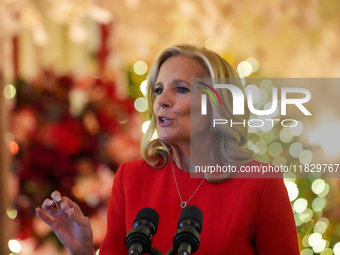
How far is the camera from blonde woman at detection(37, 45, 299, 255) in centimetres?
124

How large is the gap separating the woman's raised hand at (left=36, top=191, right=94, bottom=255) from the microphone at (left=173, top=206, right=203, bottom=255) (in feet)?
1.68

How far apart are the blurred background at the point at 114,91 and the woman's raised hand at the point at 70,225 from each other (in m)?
0.49

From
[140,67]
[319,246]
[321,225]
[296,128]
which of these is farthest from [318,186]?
[140,67]

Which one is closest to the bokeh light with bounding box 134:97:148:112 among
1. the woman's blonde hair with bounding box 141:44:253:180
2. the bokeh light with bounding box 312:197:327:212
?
the woman's blonde hair with bounding box 141:44:253:180

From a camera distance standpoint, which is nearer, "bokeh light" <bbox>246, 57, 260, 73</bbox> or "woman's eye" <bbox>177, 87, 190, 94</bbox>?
"woman's eye" <bbox>177, 87, 190, 94</bbox>

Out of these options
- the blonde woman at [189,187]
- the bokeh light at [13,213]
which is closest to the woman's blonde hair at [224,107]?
the blonde woman at [189,187]

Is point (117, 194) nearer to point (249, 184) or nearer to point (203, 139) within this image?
point (203, 139)

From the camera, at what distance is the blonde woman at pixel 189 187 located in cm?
→ 124

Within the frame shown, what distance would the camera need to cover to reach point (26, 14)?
2.38 meters

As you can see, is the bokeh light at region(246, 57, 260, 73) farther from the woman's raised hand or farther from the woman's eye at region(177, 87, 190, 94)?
the woman's raised hand

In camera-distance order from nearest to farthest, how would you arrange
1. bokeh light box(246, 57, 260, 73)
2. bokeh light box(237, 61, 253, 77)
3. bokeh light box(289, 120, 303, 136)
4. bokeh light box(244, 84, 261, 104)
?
bokeh light box(244, 84, 261, 104)
bokeh light box(289, 120, 303, 136)
bokeh light box(237, 61, 253, 77)
bokeh light box(246, 57, 260, 73)

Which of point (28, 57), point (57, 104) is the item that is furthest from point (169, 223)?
point (28, 57)

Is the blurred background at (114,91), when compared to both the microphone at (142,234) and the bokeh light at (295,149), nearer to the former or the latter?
the bokeh light at (295,149)

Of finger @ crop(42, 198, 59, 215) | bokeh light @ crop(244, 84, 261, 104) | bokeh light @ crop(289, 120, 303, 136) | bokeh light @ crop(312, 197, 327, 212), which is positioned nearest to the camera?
finger @ crop(42, 198, 59, 215)
